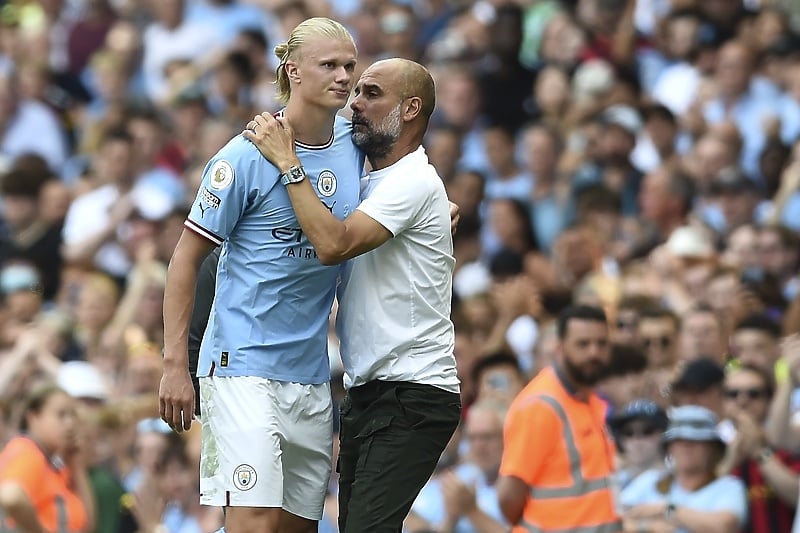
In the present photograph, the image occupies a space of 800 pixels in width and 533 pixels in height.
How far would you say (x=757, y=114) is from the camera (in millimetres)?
13258

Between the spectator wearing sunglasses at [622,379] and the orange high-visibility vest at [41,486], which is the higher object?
the spectator wearing sunglasses at [622,379]

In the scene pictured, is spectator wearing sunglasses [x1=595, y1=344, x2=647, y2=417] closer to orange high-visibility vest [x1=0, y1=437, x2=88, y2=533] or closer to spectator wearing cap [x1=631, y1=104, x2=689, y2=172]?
spectator wearing cap [x1=631, y1=104, x2=689, y2=172]

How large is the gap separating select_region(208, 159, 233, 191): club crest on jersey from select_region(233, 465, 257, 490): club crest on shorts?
1.07 metres

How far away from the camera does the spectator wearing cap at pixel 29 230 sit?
1386cm

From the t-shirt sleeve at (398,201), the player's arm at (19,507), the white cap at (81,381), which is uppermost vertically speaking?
the t-shirt sleeve at (398,201)

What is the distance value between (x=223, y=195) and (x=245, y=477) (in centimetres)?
108

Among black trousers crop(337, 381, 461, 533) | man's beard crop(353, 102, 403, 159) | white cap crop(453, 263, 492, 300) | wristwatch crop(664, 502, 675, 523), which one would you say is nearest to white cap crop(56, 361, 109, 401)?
white cap crop(453, 263, 492, 300)

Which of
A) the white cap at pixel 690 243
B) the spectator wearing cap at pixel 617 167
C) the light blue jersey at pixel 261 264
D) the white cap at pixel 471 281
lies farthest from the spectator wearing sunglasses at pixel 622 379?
the light blue jersey at pixel 261 264

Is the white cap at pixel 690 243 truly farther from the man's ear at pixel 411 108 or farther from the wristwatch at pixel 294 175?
the wristwatch at pixel 294 175

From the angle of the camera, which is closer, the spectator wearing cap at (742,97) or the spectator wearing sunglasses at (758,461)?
the spectator wearing sunglasses at (758,461)

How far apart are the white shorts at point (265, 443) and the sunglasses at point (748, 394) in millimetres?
3340

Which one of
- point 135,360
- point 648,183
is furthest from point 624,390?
point 135,360

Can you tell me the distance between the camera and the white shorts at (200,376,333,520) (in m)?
6.80

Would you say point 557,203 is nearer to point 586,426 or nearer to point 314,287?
point 586,426
